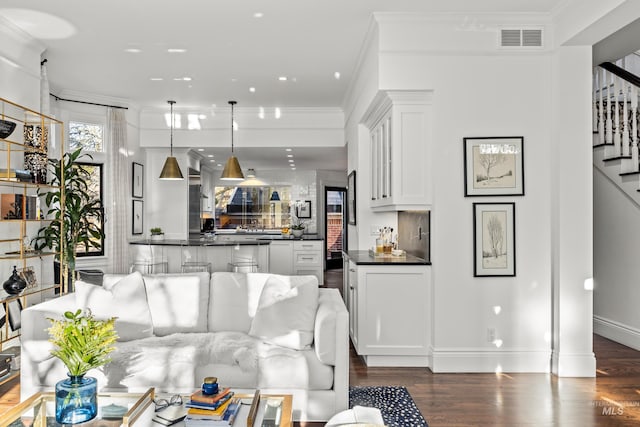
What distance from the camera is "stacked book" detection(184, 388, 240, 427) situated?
2074 millimetres

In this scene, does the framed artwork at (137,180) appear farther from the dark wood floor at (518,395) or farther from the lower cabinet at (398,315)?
the lower cabinet at (398,315)

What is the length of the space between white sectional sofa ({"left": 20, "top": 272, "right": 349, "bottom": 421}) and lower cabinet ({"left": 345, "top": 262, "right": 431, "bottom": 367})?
2.15ft

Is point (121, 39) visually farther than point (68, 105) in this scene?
No

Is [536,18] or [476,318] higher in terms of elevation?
[536,18]

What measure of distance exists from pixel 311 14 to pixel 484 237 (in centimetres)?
253

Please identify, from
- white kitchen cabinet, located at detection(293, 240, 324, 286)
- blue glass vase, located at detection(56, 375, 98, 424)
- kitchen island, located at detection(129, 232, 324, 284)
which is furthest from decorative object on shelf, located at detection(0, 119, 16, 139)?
white kitchen cabinet, located at detection(293, 240, 324, 286)

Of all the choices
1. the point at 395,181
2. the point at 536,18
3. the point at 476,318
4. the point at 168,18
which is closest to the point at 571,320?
the point at 476,318

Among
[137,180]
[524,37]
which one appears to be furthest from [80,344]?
[137,180]

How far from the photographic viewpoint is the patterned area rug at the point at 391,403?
3.01m

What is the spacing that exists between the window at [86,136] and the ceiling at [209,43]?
20.6 inches

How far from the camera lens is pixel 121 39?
4.71m

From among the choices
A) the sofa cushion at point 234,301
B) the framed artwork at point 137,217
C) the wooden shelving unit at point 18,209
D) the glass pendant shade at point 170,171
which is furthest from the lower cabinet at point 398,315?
the framed artwork at point 137,217

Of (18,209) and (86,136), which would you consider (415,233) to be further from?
(86,136)

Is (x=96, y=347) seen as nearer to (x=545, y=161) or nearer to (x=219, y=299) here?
(x=219, y=299)
